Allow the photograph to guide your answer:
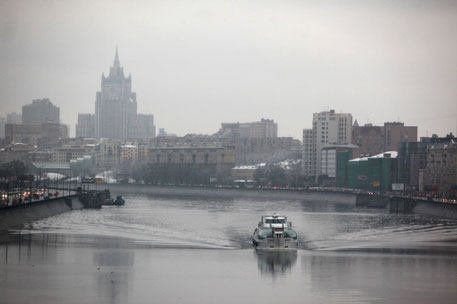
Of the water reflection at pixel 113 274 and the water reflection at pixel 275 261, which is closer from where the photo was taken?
the water reflection at pixel 113 274

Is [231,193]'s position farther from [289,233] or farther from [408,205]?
[289,233]

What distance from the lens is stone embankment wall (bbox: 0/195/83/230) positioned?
69.6 meters

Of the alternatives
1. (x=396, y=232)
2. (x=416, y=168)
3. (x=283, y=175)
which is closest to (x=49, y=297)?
(x=396, y=232)

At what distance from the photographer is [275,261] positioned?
165ft

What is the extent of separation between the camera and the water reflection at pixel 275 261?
46541mm

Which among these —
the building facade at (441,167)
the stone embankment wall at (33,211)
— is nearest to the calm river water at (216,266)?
the stone embankment wall at (33,211)

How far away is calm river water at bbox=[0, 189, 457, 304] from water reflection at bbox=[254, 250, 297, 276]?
5cm

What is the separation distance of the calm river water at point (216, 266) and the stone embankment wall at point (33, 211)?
1.58 meters

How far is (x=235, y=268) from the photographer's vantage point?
154ft

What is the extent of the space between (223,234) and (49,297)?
3125 cm

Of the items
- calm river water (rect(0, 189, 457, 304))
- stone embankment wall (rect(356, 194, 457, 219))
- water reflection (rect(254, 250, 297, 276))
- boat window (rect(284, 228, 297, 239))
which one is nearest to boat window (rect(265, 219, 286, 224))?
boat window (rect(284, 228, 297, 239))

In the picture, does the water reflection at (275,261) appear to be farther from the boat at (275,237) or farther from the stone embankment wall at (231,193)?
the stone embankment wall at (231,193)

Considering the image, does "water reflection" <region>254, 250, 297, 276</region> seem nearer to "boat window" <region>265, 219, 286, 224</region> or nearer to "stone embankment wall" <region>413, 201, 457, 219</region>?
"boat window" <region>265, 219, 286, 224</region>

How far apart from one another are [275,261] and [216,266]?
4.23m
